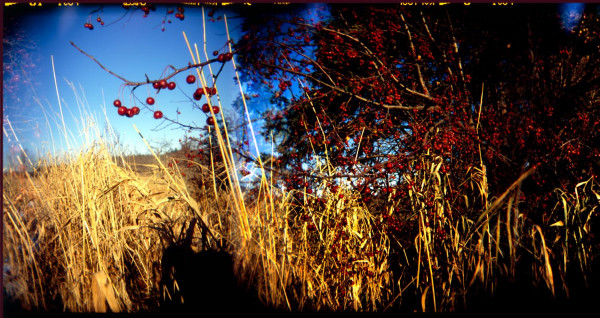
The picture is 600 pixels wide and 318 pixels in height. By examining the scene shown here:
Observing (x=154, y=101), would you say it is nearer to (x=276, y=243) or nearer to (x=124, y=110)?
(x=124, y=110)

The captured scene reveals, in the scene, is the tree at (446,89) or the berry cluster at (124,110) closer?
the berry cluster at (124,110)

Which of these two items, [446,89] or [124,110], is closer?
[124,110]

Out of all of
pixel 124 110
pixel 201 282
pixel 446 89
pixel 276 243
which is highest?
pixel 446 89

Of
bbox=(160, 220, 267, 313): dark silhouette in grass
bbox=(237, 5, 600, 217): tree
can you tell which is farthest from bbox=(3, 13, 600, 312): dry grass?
bbox=(237, 5, 600, 217): tree

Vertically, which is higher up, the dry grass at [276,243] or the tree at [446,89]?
the tree at [446,89]

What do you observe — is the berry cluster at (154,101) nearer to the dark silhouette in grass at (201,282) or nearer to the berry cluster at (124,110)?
the berry cluster at (124,110)

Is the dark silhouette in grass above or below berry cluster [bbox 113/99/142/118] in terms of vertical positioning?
below

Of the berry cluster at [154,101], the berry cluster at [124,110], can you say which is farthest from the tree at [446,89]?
the berry cluster at [124,110]

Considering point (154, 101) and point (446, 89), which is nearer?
point (154, 101)

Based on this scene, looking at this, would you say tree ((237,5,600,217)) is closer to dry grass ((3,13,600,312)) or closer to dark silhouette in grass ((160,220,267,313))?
dry grass ((3,13,600,312))

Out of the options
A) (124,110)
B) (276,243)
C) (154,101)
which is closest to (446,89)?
(276,243)

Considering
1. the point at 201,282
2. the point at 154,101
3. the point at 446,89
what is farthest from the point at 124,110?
the point at 446,89

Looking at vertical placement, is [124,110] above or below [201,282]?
above

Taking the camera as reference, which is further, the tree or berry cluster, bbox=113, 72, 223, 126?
the tree
